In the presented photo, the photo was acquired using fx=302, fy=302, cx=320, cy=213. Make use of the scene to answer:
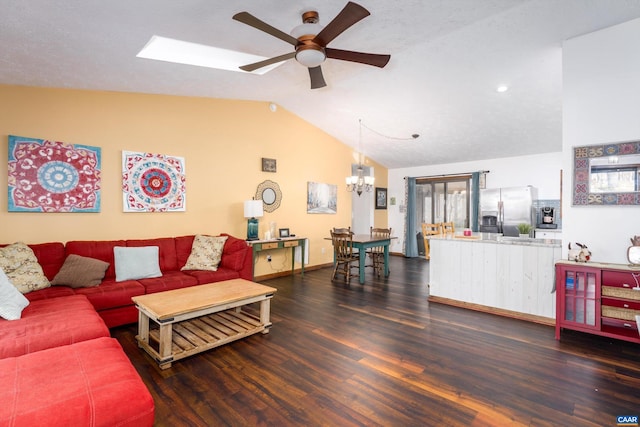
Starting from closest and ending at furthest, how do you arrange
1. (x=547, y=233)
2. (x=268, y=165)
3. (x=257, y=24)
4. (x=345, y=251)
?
(x=257, y=24)
(x=345, y=251)
(x=268, y=165)
(x=547, y=233)

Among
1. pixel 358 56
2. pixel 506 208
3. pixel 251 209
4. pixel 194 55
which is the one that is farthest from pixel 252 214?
pixel 506 208

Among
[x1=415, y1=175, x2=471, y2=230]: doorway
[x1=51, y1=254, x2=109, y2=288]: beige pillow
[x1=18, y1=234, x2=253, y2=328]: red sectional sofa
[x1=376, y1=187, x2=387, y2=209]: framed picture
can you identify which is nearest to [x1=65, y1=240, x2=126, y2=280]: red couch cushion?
[x1=18, y1=234, x2=253, y2=328]: red sectional sofa

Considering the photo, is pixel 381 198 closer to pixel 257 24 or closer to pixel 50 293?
pixel 257 24

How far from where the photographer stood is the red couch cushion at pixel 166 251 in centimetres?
386

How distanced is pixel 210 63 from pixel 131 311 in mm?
2869

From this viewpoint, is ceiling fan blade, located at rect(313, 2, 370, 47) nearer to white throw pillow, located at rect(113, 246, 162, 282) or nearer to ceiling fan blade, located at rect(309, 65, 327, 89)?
ceiling fan blade, located at rect(309, 65, 327, 89)

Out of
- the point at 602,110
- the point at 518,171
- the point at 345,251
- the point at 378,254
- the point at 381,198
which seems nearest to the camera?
the point at 602,110

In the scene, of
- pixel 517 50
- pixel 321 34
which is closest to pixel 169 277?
pixel 321 34

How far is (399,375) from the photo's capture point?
2279 mm

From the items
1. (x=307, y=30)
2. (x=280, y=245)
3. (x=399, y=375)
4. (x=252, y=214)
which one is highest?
(x=307, y=30)

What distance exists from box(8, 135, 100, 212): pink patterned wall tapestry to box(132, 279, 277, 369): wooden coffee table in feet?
5.35

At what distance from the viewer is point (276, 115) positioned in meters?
5.52

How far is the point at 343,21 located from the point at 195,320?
3175mm

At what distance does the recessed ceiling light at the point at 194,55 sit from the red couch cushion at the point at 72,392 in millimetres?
2638
